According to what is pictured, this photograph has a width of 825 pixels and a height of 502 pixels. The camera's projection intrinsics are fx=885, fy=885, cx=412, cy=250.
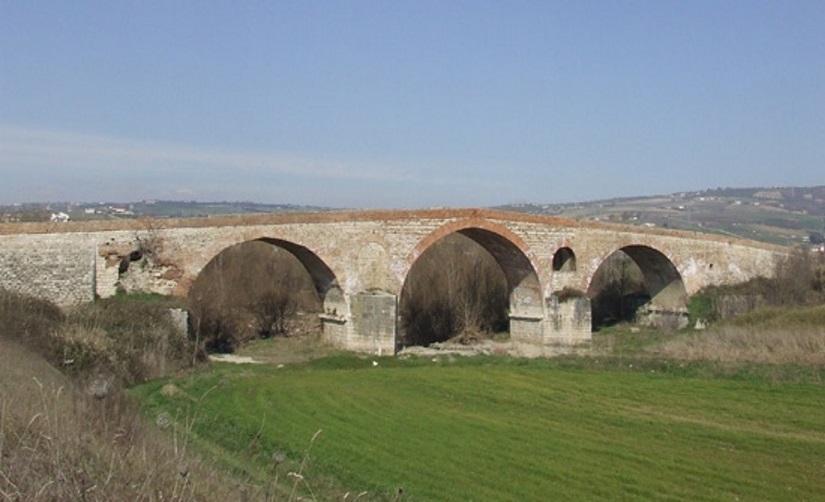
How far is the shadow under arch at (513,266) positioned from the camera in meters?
23.6

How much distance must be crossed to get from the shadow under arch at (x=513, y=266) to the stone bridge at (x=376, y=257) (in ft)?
0.13

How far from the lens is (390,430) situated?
11258 millimetres

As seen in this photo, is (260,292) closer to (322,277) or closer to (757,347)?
(322,277)

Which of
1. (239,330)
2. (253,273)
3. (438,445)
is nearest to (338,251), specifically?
(239,330)

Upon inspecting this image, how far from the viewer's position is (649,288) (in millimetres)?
30578

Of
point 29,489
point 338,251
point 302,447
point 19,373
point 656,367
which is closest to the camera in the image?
point 29,489

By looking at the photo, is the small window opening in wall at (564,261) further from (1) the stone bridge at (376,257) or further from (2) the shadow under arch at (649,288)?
(2) the shadow under arch at (649,288)

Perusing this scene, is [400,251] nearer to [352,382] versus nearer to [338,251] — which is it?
[338,251]

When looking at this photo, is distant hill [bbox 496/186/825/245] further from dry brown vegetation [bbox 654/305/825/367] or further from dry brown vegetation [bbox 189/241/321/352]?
dry brown vegetation [bbox 654/305/825/367]

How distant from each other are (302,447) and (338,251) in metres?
11.1

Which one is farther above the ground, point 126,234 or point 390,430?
point 126,234

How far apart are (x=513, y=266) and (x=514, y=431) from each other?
46.7 ft

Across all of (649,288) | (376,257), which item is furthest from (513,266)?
(649,288)

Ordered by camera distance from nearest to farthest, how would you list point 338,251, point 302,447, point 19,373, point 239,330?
point 19,373 < point 302,447 < point 338,251 < point 239,330
